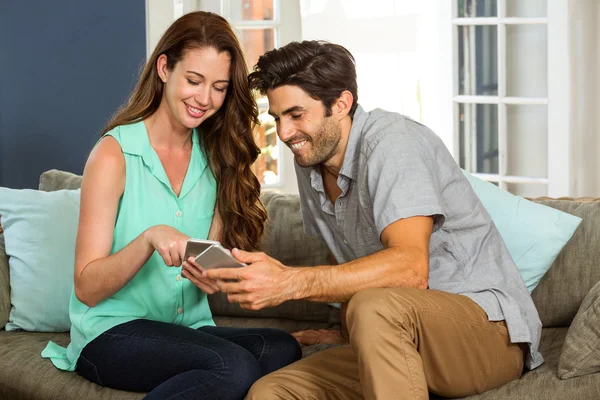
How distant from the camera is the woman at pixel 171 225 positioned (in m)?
2.36

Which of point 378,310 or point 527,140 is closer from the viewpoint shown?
point 378,310

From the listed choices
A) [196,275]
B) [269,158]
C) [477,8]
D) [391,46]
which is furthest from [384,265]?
[391,46]

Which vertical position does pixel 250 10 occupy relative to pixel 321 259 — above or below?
above

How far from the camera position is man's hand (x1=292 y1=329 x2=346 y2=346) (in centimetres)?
289

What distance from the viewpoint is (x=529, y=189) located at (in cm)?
445

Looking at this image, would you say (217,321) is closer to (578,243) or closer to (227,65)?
(227,65)

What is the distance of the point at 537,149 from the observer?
4391mm

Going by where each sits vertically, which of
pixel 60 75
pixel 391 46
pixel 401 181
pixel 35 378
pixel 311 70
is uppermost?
pixel 391 46

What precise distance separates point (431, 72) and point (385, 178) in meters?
2.58

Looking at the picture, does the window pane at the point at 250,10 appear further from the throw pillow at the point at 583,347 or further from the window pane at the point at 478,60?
the throw pillow at the point at 583,347

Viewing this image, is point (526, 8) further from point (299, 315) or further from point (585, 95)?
point (299, 315)

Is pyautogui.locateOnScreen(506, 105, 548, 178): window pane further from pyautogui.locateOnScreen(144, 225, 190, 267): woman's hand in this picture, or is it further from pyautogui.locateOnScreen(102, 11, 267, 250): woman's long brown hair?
pyautogui.locateOnScreen(144, 225, 190, 267): woman's hand

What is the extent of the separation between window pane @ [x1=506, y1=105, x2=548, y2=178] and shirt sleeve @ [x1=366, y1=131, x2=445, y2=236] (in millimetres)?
2155

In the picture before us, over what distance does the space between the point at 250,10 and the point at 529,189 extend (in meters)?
1.68
